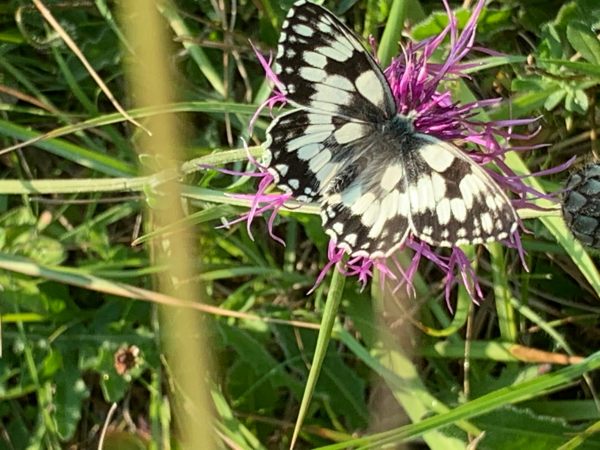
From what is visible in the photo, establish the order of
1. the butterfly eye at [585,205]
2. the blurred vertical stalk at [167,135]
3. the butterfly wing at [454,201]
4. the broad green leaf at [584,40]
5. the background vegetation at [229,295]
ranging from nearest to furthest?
the blurred vertical stalk at [167,135]
the butterfly wing at [454,201]
the butterfly eye at [585,205]
the broad green leaf at [584,40]
the background vegetation at [229,295]

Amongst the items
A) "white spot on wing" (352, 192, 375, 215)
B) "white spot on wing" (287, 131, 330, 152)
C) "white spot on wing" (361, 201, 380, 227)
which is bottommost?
"white spot on wing" (361, 201, 380, 227)

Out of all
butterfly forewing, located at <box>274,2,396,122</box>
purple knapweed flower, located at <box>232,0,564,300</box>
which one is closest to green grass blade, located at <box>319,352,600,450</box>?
purple knapweed flower, located at <box>232,0,564,300</box>

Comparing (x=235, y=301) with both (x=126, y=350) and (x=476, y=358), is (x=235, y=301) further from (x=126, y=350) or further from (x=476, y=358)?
(x=476, y=358)

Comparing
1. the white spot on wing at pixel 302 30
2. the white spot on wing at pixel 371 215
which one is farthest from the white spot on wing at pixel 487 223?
the white spot on wing at pixel 302 30

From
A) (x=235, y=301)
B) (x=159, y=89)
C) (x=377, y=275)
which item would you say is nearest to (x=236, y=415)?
(x=235, y=301)

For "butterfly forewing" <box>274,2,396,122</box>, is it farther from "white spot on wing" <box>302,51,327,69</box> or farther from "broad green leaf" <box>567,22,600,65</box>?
"broad green leaf" <box>567,22,600,65</box>

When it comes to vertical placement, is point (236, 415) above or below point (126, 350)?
below

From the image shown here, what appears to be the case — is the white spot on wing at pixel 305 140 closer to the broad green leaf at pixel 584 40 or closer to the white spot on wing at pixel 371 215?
the white spot on wing at pixel 371 215
